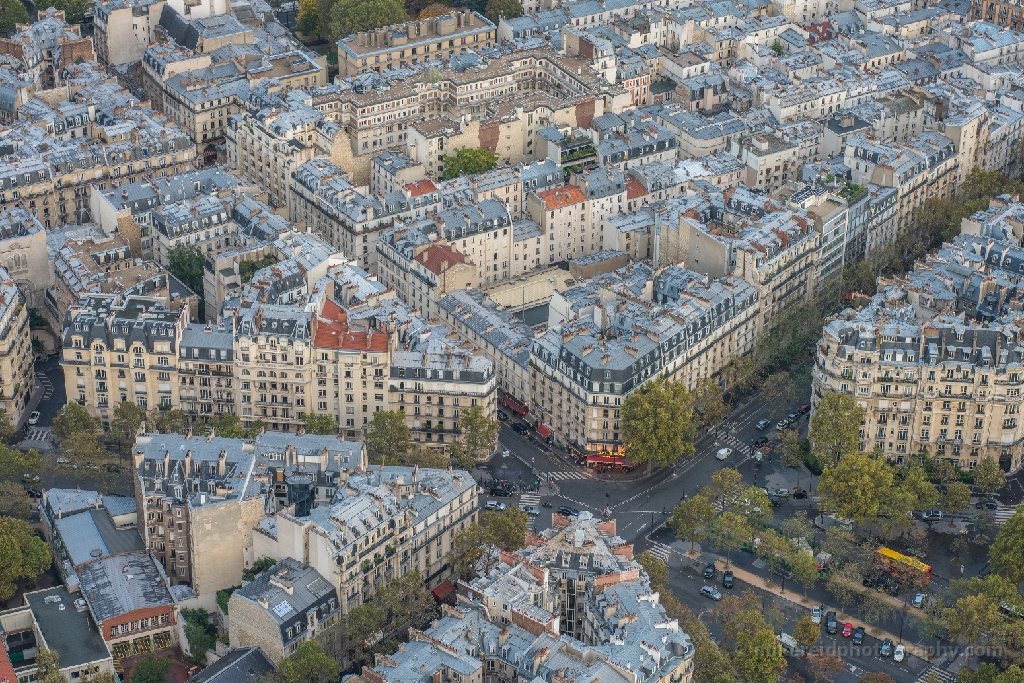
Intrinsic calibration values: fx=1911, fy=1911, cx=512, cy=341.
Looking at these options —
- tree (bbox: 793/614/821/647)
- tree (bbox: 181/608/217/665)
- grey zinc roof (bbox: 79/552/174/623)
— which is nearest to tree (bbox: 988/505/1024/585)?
tree (bbox: 793/614/821/647)

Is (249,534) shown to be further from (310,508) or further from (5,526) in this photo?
(5,526)

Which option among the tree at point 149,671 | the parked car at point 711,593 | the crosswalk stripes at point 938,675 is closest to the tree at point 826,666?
the crosswalk stripes at point 938,675

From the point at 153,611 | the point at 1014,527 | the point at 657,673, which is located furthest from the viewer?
the point at 1014,527

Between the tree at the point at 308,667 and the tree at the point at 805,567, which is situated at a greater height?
the tree at the point at 308,667

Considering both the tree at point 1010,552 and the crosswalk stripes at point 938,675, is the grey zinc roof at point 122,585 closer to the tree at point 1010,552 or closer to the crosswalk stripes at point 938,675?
the crosswalk stripes at point 938,675

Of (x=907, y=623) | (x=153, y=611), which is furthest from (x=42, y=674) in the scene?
(x=907, y=623)

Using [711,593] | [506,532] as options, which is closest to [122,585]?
[506,532]

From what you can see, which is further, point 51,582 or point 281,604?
point 51,582

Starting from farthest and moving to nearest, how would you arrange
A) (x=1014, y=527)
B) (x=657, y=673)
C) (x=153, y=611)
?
(x=1014, y=527)
(x=153, y=611)
(x=657, y=673)
